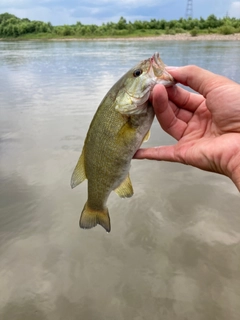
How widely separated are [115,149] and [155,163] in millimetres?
3171

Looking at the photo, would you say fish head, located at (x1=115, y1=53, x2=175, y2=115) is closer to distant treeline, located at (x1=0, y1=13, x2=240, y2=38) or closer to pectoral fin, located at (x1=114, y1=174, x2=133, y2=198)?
pectoral fin, located at (x1=114, y1=174, x2=133, y2=198)

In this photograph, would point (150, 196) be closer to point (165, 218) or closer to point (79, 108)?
point (165, 218)

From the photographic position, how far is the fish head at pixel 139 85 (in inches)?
91.8

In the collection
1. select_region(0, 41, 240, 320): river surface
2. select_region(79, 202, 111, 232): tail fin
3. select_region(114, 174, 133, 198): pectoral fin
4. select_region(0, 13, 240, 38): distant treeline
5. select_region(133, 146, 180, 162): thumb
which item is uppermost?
select_region(133, 146, 180, 162): thumb

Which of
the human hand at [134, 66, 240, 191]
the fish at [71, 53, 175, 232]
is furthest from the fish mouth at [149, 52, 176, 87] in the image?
the human hand at [134, 66, 240, 191]

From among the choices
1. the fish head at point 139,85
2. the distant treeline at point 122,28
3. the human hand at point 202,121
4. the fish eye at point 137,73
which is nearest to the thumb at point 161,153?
the human hand at point 202,121

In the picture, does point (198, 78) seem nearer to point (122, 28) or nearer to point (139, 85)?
point (139, 85)

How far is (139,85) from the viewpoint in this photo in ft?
7.68

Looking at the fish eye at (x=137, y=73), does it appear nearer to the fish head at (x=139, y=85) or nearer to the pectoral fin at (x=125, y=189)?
the fish head at (x=139, y=85)

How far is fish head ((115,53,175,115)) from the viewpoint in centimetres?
233

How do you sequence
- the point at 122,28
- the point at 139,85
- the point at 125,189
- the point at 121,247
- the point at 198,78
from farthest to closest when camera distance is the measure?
the point at 122,28, the point at 121,247, the point at 125,189, the point at 198,78, the point at 139,85

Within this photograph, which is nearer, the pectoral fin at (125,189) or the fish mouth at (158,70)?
the fish mouth at (158,70)

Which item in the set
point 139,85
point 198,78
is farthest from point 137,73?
point 198,78

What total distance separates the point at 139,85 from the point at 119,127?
1.10ft
